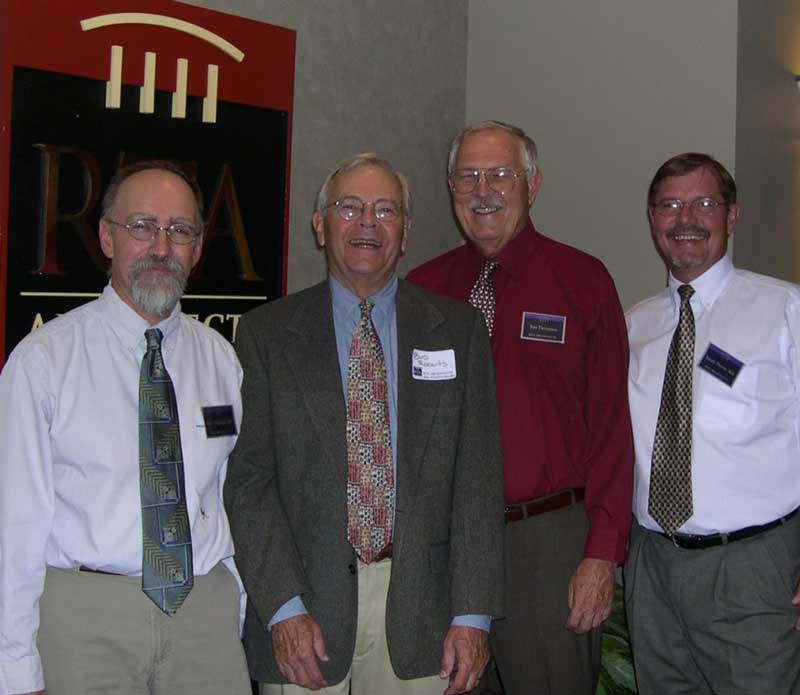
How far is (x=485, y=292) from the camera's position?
2.81 meters

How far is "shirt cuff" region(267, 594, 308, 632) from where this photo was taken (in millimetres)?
2199

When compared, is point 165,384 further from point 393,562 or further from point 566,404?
point 566,404

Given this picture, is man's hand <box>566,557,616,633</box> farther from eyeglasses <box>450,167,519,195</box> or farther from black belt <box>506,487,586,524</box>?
eyeglasses <box>450,167,519,195</box>

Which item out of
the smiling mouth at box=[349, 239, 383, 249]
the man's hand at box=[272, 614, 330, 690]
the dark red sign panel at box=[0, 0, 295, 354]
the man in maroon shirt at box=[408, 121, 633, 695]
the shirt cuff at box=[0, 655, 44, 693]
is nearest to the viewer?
the shirt cuff at box=[0, 655, 44, 693]

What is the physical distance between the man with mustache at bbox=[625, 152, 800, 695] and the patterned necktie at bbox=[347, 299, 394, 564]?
93 cm

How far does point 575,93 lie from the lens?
175 inches

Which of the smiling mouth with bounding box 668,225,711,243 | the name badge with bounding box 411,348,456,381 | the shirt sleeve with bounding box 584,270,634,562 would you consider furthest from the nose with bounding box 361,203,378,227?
the smiling mouth with bounding box 668,225,711,243

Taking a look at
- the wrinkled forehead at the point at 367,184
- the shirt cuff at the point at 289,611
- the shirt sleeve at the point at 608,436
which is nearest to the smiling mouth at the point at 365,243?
the wrinkled forehead at the point at 367,184

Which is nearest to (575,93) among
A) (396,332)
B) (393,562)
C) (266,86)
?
(266,86)

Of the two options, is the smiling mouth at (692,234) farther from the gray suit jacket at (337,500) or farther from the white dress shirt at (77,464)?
the white dress shirt at (77,464)

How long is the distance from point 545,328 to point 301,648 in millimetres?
1139

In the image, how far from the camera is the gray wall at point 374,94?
3996 mm

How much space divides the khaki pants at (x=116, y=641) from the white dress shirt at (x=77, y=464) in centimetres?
5

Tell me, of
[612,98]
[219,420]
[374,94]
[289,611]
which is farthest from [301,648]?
[612,98]
